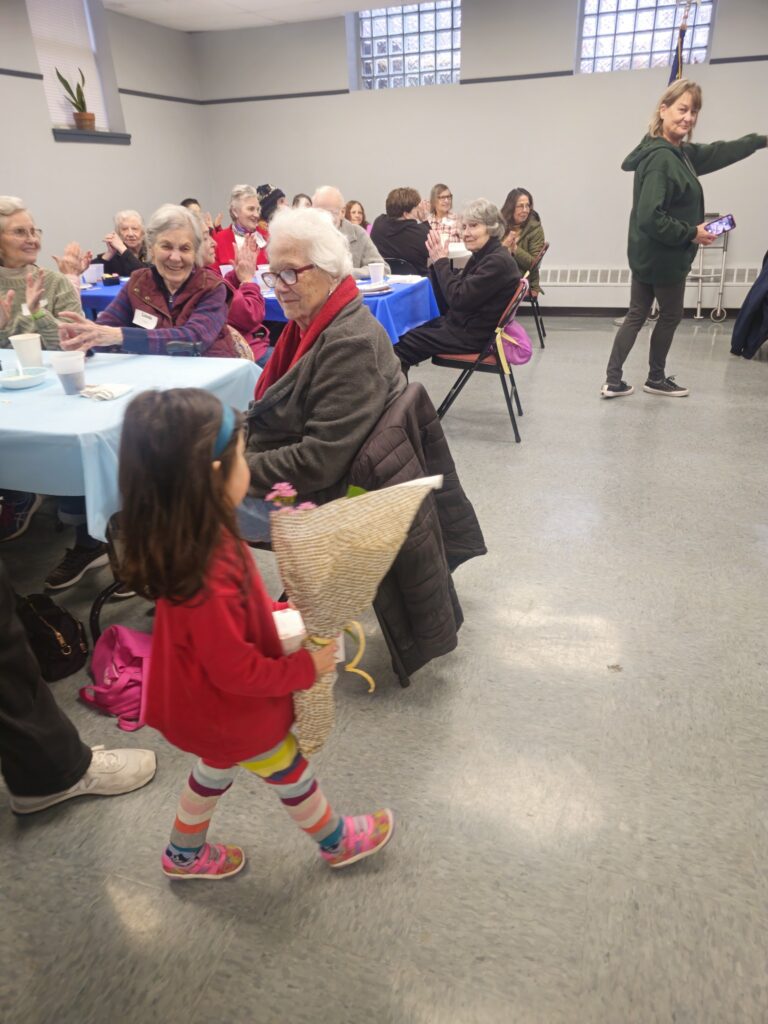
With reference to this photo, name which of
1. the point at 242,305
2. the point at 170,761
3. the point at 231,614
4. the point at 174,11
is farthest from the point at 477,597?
the point at 174,11

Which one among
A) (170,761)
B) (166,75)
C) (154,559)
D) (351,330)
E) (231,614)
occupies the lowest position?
(170,761)

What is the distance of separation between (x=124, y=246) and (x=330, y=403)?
4.14 meters

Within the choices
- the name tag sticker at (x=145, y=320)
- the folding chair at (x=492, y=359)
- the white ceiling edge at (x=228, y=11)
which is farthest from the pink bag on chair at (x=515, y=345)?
the white ceiling edge at (x=228, y=11)

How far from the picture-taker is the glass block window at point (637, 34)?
20.1ft

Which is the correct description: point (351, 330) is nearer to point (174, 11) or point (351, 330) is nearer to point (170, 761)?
point (170, 761)

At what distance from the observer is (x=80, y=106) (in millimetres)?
6117

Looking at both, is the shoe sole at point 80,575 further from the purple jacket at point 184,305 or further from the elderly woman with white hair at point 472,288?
the elderly woman with white hair at point 472,288

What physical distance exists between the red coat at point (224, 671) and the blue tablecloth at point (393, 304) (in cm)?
268

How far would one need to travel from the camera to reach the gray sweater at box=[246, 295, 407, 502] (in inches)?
63.8

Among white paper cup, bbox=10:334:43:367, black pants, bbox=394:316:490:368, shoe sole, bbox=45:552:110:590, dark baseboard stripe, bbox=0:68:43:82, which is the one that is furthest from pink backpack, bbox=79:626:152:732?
dark baseboard stripe, bbox=0:68:43:82

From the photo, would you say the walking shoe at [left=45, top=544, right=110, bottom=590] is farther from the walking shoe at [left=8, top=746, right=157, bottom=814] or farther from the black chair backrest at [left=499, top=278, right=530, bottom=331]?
the black chair backrest at [left=499, top=278, right=530, bottom=331]

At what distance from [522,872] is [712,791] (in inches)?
19.9

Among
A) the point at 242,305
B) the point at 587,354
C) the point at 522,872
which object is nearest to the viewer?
the point at 522,872

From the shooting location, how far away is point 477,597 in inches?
89.4
